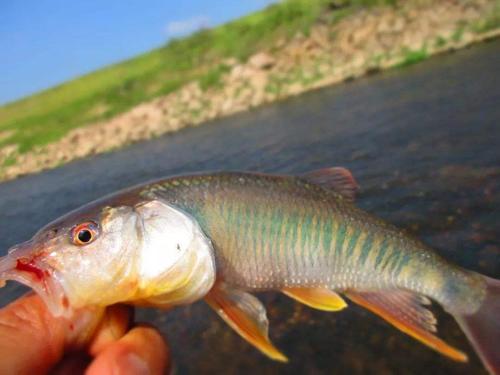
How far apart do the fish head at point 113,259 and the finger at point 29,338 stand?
71 mm

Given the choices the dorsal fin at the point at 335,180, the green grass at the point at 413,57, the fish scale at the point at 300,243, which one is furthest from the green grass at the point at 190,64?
the fish scale at the point at 300,243

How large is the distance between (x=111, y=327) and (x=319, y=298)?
48.2 inches

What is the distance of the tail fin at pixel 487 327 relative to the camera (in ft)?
9.13

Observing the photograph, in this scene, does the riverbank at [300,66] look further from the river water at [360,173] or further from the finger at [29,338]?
the finger at [29,338]

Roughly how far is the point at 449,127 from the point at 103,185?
37.0 feet

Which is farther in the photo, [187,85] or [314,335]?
[187,85]

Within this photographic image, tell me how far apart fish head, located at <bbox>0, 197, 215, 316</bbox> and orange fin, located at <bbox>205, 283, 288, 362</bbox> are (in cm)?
13

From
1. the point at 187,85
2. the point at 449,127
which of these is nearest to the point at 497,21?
the point at 449,127

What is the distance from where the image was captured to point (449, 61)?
2012 centimetres

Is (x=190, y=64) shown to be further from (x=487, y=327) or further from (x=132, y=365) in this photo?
(x=132, y=365)

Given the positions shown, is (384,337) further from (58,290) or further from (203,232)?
(58,290)

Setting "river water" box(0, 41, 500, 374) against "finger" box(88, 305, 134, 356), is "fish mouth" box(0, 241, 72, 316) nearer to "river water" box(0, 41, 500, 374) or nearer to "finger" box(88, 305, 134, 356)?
"finger" box(88, 305, 134, 356)

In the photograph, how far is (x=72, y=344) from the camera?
2.40m

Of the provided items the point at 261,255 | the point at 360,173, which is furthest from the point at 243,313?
the point at 360,173
